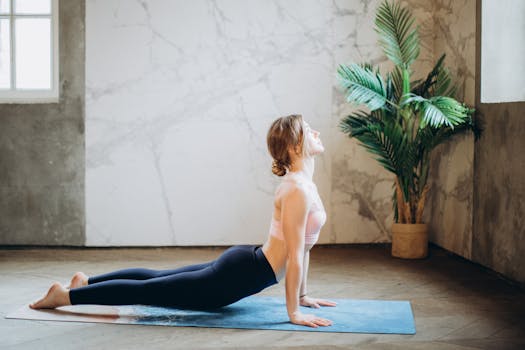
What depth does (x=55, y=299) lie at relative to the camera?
9.65ft

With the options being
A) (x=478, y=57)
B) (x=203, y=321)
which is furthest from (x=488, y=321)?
(x=478, y=57)

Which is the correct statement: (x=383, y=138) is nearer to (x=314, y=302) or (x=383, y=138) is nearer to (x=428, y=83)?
(x=428, y=83)

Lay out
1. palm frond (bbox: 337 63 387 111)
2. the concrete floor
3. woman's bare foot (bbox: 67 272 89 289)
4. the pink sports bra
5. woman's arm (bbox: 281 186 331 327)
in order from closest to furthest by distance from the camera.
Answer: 1. the concrete floor
2. woman's arm (bbox: 281 186 331 327)
3. the pink sports bra
4. woman's bare foot (bbox: 67 272 89 289)
5. palm frond (bbox: 337 63 387 111)

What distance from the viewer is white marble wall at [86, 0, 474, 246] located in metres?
4.95

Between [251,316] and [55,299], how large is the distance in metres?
0.92

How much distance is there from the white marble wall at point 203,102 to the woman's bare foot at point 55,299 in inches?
78.7

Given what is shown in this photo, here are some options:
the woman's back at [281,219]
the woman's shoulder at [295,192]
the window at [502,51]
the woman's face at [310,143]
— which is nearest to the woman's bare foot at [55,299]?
the woman's back at [281,219]

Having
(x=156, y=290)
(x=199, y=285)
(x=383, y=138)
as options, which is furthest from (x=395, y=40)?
(x=156, y=290)

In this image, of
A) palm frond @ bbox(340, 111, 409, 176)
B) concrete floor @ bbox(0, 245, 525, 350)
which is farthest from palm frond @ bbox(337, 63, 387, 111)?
concrete floor @ bbox(0, 245, 525, 350)

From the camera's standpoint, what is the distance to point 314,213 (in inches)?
110

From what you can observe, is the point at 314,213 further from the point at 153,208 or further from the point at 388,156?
the point at 153,208

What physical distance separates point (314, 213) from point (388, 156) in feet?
6.12

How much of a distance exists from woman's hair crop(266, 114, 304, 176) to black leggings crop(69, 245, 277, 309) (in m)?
0.41

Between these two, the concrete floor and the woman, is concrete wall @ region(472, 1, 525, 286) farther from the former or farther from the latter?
the woman
